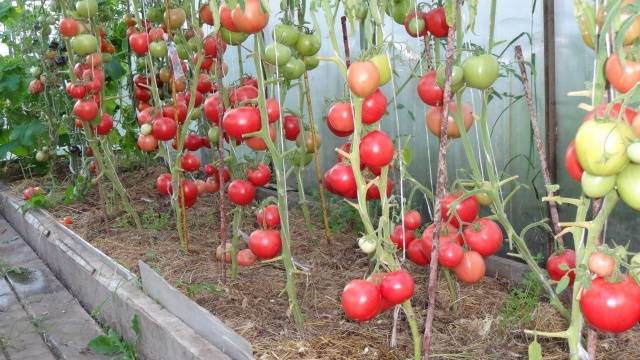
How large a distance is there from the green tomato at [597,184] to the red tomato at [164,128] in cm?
204

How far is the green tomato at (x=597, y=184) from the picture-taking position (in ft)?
3.28

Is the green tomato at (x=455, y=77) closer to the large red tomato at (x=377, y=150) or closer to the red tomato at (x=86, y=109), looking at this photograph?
the large red tomato at (x=377, y=150)

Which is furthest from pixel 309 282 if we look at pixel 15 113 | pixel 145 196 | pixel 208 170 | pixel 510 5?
pixel 15 113

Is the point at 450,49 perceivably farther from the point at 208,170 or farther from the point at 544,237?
the point at 208,170

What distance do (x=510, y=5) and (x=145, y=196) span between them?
2599mm

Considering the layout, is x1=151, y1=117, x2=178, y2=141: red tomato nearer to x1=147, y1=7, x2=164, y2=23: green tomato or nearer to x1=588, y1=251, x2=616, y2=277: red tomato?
x1=147, y1=7, x2=164, y2=23: green tomato

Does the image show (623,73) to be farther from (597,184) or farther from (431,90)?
(431,90)

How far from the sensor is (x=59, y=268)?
374 cm

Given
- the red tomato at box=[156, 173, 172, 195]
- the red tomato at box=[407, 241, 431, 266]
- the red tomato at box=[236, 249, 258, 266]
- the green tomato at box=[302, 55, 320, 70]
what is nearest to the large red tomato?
the red tomato at box=[407, 241, 431, 266]

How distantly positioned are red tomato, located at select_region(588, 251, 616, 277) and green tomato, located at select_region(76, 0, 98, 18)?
2740mm

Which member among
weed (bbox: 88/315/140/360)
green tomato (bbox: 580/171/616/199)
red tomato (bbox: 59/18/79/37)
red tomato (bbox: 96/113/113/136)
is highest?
red tomato (bbox: 59/18/79/37)

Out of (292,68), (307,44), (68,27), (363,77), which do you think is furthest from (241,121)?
(68,27)

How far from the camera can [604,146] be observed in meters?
0.93

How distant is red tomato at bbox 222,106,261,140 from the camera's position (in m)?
1.96
